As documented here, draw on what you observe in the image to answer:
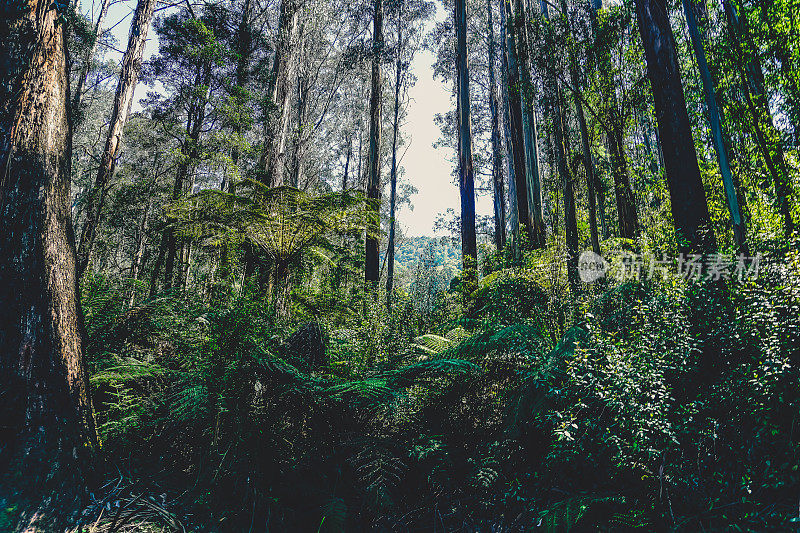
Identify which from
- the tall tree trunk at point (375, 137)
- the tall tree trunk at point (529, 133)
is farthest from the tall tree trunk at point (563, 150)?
the tall tree trunk at point (375, 137)

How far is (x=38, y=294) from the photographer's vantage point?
1.62 m

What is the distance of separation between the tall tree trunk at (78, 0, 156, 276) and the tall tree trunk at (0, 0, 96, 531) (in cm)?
492

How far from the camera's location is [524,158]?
9.56m

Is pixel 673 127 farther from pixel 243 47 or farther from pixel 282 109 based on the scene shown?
pixel 243 47

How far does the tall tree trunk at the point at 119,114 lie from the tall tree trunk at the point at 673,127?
25.1 feet

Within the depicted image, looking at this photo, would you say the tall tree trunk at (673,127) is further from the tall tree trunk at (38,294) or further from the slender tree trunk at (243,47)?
the slender tree trunk at (243,47)

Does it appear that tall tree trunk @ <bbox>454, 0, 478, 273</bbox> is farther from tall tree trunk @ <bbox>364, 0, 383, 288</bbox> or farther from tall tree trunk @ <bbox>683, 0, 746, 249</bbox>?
tall tree trunk @ <bbox>683, 0, 746, 249</bbox>

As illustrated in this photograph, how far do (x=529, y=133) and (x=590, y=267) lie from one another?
19.4ft

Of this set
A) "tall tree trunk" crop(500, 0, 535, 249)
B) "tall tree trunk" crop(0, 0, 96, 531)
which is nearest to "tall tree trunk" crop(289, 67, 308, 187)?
"tall tree trunk" crop(500, 0, 535, 249)

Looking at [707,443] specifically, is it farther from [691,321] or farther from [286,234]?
[286,234]

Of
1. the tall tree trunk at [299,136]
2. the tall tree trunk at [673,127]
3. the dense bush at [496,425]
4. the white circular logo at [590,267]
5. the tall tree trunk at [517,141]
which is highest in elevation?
the tall tree trunk at [299,136]

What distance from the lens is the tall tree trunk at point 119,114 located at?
19.5 ft

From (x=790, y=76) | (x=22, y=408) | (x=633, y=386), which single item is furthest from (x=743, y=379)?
(x=790, y=76)

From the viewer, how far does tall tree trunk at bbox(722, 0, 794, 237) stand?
3.86 m
